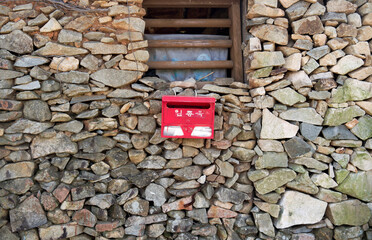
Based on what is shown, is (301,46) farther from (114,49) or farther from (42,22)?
(42,22)

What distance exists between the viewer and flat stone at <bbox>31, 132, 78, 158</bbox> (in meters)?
2.80

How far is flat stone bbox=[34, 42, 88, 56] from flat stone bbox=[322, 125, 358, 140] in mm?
2639

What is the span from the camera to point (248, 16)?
10.0 ft

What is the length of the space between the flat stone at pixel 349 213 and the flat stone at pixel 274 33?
1.82 meters

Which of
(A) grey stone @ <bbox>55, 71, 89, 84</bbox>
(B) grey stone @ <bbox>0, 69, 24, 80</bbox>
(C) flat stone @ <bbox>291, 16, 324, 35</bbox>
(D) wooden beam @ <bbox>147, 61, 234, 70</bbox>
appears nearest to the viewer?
(B) grey stone @ <bbox>0, 69, 24, 80</bbox>

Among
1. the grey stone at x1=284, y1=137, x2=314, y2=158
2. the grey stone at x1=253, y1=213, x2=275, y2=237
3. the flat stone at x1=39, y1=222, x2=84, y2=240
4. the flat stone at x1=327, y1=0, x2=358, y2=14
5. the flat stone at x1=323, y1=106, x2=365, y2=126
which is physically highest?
the flat stone at x1=327, y1=0, x2=358, y2=14

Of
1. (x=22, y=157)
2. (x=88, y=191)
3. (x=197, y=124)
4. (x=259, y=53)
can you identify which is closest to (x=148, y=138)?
(x=197, y=124)

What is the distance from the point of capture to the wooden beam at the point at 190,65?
326 centimetres

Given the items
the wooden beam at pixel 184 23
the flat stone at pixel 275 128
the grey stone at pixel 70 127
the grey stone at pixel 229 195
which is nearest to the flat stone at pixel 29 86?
the grey stone at pixel 70 127

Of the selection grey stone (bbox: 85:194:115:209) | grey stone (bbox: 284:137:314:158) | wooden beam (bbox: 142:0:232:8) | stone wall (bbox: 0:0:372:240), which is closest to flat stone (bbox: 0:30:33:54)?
stone wall (bbox: 0:0:372:240)

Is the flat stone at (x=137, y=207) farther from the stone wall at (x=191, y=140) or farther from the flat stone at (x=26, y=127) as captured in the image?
the flat stone at (x=26, y=127)

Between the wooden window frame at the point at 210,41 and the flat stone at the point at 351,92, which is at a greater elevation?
the wooden window frame at the point at 210,41

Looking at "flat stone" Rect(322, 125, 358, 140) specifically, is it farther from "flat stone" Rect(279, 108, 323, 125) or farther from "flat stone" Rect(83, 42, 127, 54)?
"flat stone" Rect(83, 42, 127, 54)

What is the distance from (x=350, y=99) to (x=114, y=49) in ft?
8.27
